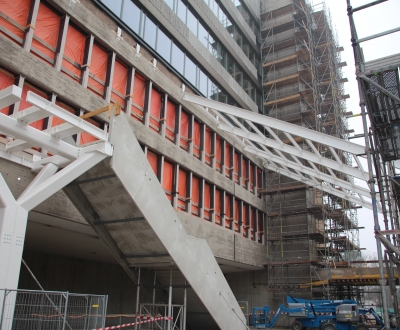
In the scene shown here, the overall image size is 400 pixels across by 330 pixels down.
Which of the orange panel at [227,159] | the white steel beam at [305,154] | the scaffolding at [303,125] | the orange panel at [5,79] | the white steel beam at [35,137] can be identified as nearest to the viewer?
the white steel beam at [35,137]

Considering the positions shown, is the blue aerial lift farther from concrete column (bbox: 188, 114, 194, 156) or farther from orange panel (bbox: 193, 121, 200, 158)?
concrete column (bbox: 188, 114, 194, 156)

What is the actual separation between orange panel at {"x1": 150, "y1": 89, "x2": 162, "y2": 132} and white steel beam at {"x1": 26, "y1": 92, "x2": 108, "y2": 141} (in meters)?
8.87

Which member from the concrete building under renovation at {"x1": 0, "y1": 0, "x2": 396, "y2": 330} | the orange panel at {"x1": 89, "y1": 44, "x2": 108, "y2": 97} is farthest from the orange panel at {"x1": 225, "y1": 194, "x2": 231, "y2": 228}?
the orange panel at {"x1": 89, "y1": 44, "x2": 108, "y2": 97}

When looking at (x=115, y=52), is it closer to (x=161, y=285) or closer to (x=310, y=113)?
(x=161, y=285)

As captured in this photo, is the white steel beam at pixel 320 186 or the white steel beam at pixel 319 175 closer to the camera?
the white steel beam at pixel 319 175

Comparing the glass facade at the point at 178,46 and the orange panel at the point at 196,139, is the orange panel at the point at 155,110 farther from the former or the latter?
the orange panel at the point at 196,139

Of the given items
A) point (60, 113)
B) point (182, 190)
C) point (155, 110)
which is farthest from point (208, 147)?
point (60, 113)

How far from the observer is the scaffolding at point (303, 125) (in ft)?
89.1

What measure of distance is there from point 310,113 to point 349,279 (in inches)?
492

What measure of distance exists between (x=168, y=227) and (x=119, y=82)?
773 centimetres

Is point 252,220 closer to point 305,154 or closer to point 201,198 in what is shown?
point 201,198

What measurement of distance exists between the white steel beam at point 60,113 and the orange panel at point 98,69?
20.3 ft

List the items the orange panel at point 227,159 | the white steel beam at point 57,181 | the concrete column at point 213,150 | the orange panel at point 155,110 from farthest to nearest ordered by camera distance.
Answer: the orange panel at point 227,159 < the concrete column at point 213,150 < the orange panel at point 155,110 < the white steel beam at point 57,181

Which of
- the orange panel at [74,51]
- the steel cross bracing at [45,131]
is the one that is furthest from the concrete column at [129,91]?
the steel cross bracing at [45,131]
